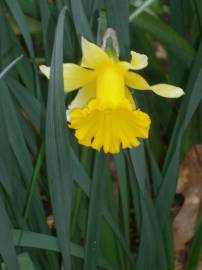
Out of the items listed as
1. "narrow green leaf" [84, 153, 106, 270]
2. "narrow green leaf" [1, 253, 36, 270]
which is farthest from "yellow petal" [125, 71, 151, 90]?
"narrow green leaf" [1, 253, 36, 270]

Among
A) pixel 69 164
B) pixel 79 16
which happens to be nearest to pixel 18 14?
pixel 79 16

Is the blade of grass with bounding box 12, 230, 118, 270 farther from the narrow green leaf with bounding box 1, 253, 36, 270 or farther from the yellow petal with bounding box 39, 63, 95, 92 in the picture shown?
the yellow petal with bounding box 39, 63, 95, 92

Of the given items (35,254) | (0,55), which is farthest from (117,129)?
(35,254)

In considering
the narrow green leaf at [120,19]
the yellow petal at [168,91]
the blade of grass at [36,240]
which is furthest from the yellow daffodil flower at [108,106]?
the blade of grass at [36,240]

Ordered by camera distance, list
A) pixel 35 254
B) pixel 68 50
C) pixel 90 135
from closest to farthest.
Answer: pixel 90 135 < pixel 68 50 < pixel 35 254

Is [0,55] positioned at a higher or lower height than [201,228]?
higher

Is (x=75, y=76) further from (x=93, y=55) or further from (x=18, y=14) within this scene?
(x=18, y=14)

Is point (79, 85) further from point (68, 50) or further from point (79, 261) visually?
point (79, 261)
